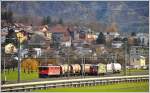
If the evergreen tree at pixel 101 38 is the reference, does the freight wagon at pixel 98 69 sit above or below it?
below

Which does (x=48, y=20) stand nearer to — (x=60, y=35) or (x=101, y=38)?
(x=60, y=35)

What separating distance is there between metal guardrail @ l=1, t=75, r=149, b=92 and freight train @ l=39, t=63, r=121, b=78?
71 mm

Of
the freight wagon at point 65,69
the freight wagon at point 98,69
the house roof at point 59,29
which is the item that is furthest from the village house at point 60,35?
the freight wagon at point 98,69

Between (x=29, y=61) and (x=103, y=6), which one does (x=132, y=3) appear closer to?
(x=103, y=6)

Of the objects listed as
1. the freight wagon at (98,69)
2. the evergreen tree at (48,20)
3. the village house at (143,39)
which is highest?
the evergreen tree at (48,20)

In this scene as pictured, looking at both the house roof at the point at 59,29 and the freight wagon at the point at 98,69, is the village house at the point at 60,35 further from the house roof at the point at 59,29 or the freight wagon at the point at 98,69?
the freight wagon at the point at 98,69

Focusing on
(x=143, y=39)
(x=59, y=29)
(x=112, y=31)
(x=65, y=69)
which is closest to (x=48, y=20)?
(x=59, y=29)

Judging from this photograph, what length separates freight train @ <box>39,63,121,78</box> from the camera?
3.80 metres

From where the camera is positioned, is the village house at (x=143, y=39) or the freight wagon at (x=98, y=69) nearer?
the village house at (x=143, y=39)

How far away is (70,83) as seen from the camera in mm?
3822

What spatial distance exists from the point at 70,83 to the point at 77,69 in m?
0.14

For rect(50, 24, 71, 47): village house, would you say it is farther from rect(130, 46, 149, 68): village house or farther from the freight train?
rect(130, 46, 149, 68): village house

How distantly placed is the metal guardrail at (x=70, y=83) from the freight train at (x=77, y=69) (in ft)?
0.23

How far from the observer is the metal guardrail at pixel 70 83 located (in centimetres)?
372
